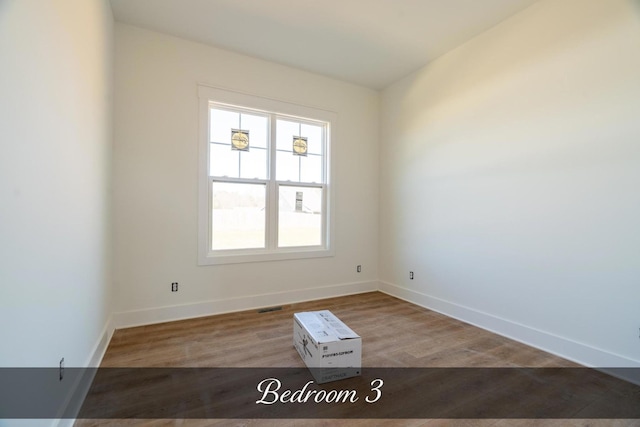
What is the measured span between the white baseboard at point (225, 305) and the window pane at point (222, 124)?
1.97 m

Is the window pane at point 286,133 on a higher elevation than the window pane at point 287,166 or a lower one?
higher

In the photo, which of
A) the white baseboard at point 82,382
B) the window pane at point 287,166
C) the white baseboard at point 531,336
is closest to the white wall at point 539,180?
the white baseboard at point 531,336

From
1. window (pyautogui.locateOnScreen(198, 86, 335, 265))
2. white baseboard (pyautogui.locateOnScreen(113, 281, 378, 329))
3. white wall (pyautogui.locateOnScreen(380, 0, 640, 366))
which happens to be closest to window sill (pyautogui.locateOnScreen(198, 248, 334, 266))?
window (pyautogui.locateOnScreen(198, 86, 335, 265))

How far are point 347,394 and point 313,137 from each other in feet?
10.7

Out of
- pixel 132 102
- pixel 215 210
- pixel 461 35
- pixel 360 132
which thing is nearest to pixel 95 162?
pixel 132 102

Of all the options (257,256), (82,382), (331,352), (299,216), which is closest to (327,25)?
(299,216)

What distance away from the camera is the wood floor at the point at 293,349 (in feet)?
5.49

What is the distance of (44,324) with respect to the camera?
52.4 inches

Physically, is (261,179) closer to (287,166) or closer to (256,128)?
(287,166)

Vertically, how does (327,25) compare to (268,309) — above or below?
above

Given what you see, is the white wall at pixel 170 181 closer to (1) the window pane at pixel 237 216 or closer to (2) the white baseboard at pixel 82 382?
(1) the window pane at pixel 237 216

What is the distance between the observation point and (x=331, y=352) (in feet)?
6.64

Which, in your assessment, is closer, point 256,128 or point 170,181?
point 170,181

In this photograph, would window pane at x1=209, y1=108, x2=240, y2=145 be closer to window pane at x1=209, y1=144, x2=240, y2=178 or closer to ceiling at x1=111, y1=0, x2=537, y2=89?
window pane at x1=209, y1=144, x2=240, y2=178
